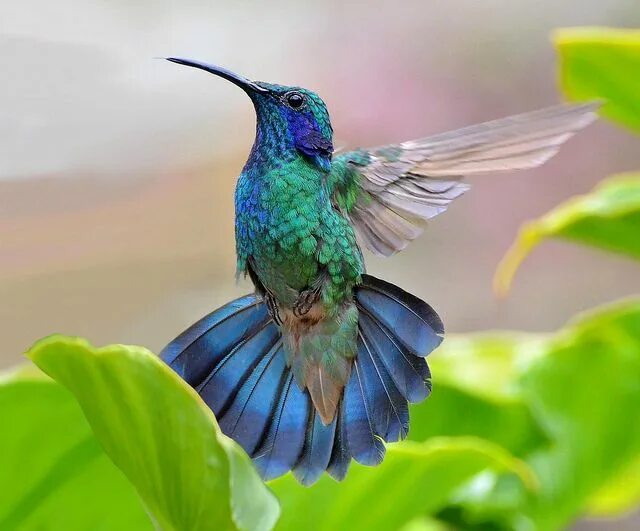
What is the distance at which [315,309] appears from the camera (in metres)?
0.72

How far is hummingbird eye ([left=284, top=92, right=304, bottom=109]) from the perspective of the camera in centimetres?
68

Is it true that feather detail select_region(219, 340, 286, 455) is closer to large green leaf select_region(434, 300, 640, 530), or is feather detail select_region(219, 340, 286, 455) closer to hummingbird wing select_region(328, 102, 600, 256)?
hummingbird wing select_region(328, 102, 600, 256)

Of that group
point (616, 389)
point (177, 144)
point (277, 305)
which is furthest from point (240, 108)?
point (277, 305)

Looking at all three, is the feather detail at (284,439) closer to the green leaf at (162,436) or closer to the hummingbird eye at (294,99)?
the green leaf at (162,436)

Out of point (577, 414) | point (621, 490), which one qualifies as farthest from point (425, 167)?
point (621, 490)

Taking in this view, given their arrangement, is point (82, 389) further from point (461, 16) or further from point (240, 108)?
point (461, 16)

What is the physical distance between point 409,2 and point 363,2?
0.26m

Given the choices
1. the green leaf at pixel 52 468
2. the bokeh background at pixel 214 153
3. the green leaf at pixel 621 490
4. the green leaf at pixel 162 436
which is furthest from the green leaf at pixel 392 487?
the bokeh background at pixel 214 153

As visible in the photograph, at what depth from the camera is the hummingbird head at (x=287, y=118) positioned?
676 mm

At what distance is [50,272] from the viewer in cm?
337

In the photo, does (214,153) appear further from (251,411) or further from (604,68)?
A: (251,411)

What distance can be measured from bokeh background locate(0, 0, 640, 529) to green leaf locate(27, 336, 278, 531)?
2470 millimetres

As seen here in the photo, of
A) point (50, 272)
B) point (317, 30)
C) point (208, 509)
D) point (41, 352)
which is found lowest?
point (50, 272)

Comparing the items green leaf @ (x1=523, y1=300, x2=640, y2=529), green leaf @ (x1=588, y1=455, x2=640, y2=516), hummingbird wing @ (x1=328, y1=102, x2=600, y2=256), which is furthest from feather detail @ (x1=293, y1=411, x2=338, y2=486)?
green leaf @ (x1=588, y1=455, x2=640, y2=516)
